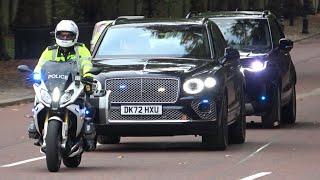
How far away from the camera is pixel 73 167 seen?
38.1 feet

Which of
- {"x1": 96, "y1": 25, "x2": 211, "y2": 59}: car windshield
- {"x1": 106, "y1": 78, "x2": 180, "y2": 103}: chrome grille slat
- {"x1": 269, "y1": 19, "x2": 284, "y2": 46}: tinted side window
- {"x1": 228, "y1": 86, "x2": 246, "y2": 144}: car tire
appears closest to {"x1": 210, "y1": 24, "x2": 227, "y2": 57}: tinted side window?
{"x1": 96, "y1": 25, "x2": 211, "y2": 59}: car windshield

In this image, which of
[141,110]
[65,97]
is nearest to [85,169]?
[65,97]

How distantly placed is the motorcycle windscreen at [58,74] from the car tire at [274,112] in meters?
5.85

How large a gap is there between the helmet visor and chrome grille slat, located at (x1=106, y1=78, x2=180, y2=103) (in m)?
1.79

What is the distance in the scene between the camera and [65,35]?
11.3 meters

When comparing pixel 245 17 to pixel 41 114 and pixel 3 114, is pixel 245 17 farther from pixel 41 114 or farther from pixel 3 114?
pixel 41 114

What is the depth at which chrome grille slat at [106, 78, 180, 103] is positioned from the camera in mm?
12969

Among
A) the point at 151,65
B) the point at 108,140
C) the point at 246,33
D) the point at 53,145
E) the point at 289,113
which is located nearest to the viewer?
the point at 53,145

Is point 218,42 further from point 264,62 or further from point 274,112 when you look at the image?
point 274,112

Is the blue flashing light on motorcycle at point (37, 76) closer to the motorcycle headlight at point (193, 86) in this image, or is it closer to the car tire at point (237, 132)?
the motorcycle headlight at point (193, 86)

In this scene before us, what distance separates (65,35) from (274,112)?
19.4 ft

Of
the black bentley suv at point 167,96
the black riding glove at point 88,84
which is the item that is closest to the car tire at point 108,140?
the black bentley suv at point 167,96

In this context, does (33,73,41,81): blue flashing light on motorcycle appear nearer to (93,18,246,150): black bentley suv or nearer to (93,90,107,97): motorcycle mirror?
(93,90,107,97): motorcycle mirror

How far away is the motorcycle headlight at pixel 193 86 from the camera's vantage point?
12898 millimetres
